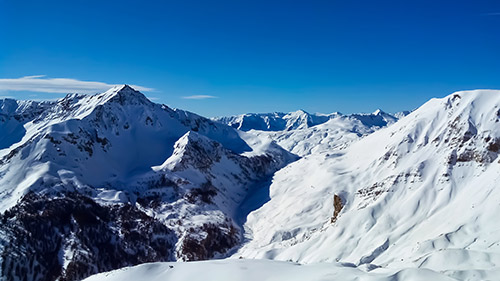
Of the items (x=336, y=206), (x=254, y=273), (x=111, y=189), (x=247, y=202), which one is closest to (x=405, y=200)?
(x=336, y=206)

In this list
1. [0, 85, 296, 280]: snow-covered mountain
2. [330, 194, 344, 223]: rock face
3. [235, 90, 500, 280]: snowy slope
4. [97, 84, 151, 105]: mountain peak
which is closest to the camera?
[235, 90, 500, 280]: snowy slope

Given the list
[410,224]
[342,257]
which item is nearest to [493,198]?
[410,224]

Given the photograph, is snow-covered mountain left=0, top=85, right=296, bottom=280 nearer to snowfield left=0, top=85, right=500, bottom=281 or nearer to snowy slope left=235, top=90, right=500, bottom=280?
snowfield left=0, top=85, right=500, bottom=281

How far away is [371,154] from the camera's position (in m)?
122

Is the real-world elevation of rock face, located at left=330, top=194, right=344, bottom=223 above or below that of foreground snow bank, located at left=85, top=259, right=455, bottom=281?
below

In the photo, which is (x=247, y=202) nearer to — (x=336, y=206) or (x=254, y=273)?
(x=336, y=206)

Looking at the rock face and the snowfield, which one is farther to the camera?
the rock face

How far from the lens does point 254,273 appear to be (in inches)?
1345

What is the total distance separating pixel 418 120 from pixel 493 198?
4251cm

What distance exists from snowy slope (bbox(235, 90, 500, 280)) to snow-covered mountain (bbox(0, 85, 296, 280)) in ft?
65.4

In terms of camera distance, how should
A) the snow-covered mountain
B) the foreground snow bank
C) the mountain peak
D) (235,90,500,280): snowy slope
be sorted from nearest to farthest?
the foreground snow bank < (235,90,500,280): snowy slope < the snow-covered mountain < the mountain peak

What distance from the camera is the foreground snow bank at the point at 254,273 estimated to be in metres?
29.5

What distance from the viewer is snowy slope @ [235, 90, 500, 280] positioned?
240ft

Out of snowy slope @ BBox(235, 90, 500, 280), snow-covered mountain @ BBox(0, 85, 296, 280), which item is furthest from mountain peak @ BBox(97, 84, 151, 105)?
snowy slope @ BBox(235, 90, 500, 280)
